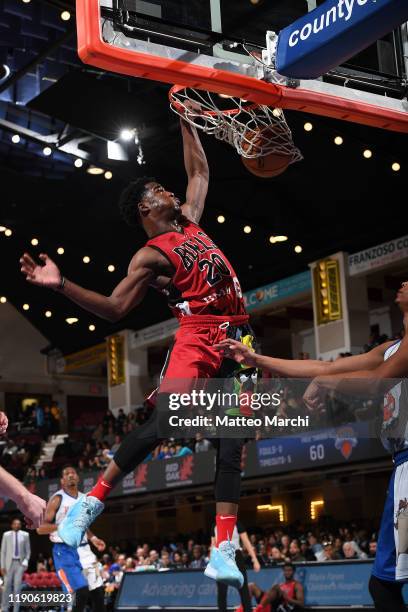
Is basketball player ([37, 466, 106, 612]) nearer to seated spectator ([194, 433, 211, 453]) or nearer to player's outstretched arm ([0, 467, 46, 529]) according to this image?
player's outstretched arm ([0, 467, 46, 529])

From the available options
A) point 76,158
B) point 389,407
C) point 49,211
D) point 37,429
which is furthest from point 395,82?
point 37,429

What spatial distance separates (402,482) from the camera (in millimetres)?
4809

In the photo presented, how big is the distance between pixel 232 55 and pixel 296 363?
213 cm

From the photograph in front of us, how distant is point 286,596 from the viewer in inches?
459

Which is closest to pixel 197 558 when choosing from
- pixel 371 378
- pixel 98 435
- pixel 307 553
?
pixel 307 553

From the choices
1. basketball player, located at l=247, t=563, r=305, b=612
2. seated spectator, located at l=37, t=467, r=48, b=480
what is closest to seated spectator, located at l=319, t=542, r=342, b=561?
basketball player, located at l=247, t=563, r=305, b=612

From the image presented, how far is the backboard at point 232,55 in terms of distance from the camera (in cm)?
505

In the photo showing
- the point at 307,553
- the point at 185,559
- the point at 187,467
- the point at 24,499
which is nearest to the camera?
the point at 24,499

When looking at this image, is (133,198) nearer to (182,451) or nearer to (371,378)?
(371,378)

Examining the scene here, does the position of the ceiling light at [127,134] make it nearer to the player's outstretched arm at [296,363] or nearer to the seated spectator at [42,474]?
the seated spectator at [42,474]

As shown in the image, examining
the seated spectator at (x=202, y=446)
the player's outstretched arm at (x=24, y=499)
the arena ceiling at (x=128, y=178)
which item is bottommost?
the player's outstretched arm at (x=24, y=499)

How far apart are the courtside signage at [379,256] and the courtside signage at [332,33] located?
54.0ft

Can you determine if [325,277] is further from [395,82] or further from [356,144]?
[395,82]

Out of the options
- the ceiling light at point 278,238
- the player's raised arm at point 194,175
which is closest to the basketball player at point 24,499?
the player's raised arm at point 194,175
